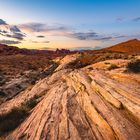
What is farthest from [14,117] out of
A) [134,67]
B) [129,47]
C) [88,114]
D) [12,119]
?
[129,47]

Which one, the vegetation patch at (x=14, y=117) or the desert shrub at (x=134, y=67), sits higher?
the desert shrub at (x=134, y=67)

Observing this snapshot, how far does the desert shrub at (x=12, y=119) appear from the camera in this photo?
20.2 meters

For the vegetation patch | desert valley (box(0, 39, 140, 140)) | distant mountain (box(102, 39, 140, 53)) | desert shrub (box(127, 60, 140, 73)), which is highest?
desert shrub (box(127, 60, 140, 73))

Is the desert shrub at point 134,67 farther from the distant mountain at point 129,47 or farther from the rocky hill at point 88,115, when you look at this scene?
the distant mountain at point 129,47

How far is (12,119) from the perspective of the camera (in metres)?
21.6

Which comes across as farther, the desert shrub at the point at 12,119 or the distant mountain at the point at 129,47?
the distant mountain at the point at 129,47

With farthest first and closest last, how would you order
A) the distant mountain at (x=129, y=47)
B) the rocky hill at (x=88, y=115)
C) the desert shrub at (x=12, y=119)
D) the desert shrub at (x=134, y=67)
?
the distant mountain at (x=129, y=47) → the desert shrub at (x=134, y=67) → the desert shrub at (x=12, y=119) → the rocky hill at (x=88, y=115)

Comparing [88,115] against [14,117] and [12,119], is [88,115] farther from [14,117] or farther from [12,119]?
[14,117]

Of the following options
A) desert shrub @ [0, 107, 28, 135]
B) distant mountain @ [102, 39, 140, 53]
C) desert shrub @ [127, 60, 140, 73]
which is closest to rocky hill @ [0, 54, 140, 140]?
desert shrub @ [0, 107, 28, 135]

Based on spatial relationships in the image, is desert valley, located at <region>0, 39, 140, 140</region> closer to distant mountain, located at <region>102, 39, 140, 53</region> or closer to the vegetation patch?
the vegetation patch

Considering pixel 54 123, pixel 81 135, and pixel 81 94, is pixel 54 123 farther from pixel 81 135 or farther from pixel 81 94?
pixel 81 94

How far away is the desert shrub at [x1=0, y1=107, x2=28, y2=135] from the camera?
66.4ft

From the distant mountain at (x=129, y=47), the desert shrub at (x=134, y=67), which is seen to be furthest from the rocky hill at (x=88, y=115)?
the distant mountain at (x=129, y=47)

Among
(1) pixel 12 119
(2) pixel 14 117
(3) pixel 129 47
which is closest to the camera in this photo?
(1) pixel 12 119
